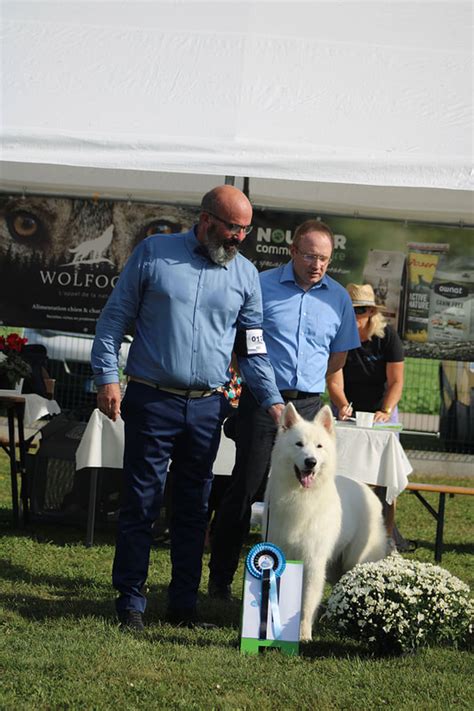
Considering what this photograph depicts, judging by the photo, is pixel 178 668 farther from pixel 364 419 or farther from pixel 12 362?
pixel 12 362

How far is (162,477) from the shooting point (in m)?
4.34

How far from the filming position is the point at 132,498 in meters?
4.29

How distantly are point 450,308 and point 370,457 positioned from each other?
11.7 ft

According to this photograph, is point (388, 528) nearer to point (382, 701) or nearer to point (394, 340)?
point (394, 340)

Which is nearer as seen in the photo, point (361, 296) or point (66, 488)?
point (361, 296)

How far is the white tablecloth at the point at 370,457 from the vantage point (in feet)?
20.6

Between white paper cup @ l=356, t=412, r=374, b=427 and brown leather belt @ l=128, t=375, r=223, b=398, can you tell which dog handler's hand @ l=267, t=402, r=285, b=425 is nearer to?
brown leather belt @ l=128, t=375, r=223, b=398

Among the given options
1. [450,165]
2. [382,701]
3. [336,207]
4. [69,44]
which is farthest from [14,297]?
[382,701]

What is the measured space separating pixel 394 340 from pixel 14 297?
4.43 metres

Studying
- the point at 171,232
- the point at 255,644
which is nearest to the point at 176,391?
the point at 255,644

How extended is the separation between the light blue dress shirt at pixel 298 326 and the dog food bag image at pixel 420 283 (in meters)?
4.31

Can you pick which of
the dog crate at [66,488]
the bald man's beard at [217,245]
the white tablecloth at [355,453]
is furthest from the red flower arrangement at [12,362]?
the bald man's beard at [217,245]

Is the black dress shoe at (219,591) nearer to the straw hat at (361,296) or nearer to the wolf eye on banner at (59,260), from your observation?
the straw hat at (361,296)

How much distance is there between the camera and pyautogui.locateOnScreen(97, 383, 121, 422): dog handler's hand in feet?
13.4
